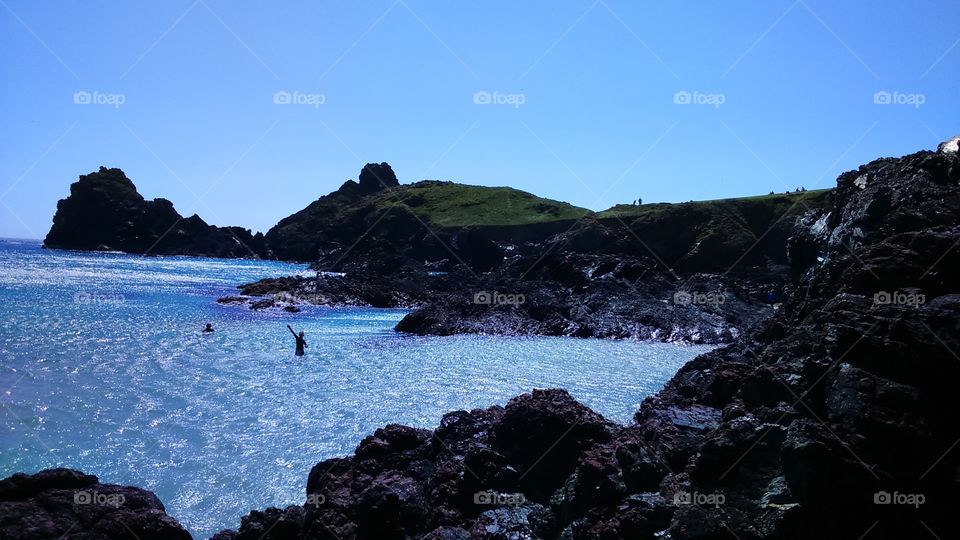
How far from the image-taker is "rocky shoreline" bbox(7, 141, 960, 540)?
911cm

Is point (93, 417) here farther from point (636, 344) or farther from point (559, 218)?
point (559, 218)

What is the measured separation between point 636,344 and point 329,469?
109ft

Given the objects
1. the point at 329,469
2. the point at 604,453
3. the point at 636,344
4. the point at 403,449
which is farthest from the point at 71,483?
the point at 636,344

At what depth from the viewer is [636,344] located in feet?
143

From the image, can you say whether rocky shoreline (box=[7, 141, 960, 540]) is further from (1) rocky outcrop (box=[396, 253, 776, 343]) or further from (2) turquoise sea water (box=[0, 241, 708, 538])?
(1) rocky outcrop (box=[396, 253, 776, 343])

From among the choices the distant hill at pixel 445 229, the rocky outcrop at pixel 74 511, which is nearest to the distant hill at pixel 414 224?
the distant hill at pixel 445 229
